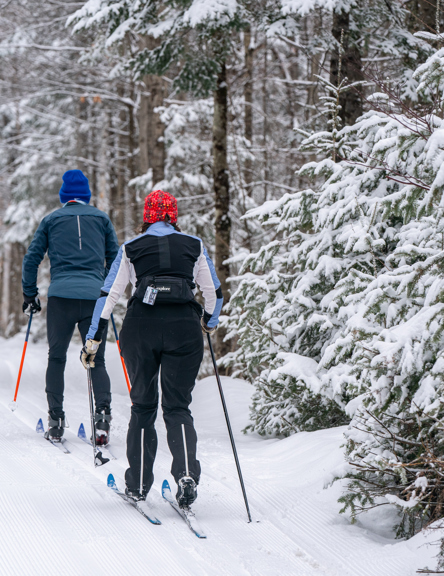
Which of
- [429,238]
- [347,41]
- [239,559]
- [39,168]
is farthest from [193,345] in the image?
[39,168]

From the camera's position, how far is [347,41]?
8352 millimetres

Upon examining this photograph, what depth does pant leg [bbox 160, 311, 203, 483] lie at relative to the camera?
4.02 m

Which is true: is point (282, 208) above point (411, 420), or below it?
above

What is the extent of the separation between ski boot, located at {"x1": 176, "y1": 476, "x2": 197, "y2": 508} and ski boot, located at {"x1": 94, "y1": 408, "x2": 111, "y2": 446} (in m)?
1.77

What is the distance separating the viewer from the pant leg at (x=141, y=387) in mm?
4016

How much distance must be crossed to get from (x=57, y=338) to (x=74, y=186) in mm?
1451

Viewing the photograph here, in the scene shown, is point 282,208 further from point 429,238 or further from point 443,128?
point 443,128

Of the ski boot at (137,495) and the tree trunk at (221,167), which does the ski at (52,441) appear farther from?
the tree trunk at (221,167)

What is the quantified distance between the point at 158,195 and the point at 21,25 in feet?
47.1

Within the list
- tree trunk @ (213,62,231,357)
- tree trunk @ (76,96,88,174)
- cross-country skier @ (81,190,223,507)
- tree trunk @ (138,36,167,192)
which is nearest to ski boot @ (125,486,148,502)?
cross-country skier @ (81,190,223,507)

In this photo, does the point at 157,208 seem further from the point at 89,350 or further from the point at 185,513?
the point at 185,513

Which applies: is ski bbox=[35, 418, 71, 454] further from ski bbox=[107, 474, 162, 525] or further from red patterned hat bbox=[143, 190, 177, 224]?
red patterned hat bbox=[143, 190, 177, 224]

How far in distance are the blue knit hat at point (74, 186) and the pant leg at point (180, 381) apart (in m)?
2.42

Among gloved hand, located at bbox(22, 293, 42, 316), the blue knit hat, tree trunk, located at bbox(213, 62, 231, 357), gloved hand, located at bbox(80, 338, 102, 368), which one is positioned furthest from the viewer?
tree trunk, located at bbox(213, 62, 231, 357)
